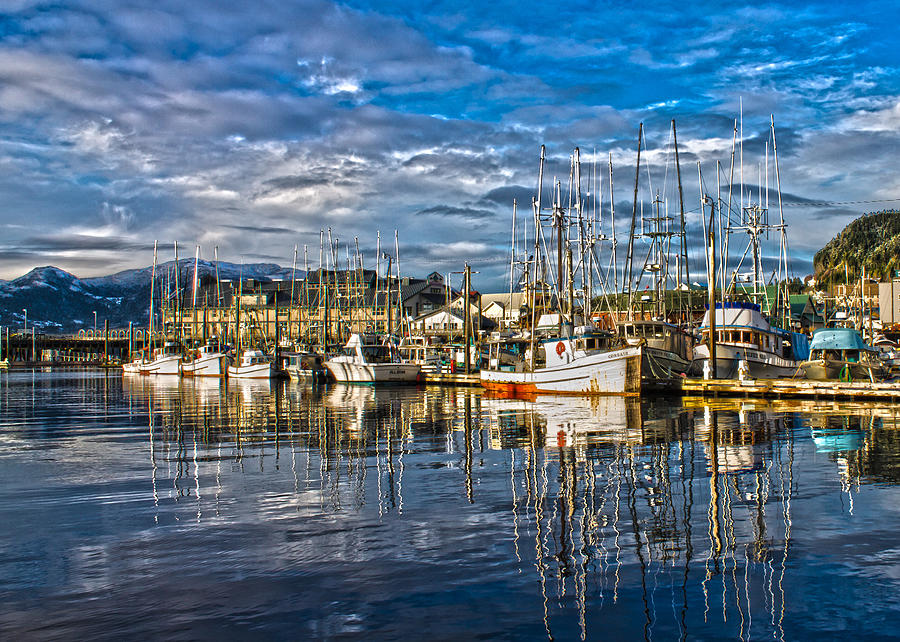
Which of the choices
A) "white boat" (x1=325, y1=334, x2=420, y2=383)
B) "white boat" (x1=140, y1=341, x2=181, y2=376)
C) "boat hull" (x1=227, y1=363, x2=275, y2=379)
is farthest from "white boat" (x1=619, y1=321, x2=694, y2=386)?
"white boat" (x1=140, y1=341, x2=181, y2=376)

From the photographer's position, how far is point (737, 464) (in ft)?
60.8

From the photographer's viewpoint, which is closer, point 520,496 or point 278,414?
point 520,496

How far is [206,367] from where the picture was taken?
10294cm

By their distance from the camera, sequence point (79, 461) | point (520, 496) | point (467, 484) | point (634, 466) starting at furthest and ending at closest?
point (79, 461)
point (634, 466)
point (467, 484)
point (520, 496)

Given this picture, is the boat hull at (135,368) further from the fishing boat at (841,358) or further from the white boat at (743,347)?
the fishing boat at (841,358)

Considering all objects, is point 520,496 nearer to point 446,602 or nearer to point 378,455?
point 446,602

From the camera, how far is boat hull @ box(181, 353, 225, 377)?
10122 centimetres

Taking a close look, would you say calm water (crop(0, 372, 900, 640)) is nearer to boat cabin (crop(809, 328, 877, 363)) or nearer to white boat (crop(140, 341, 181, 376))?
boat cabin (crop(809, 328, 877, 363))

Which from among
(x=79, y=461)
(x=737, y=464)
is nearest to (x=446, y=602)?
(x=737, y=464)

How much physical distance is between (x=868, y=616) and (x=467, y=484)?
366 inches

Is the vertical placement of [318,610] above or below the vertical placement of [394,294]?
below

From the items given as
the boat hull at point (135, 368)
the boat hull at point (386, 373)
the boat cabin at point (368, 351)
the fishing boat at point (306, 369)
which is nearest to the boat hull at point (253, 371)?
the fishing boat at point (306, 369)

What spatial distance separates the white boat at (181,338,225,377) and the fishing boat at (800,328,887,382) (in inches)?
2803

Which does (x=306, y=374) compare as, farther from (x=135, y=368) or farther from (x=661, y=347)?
(x=135, y=368)
